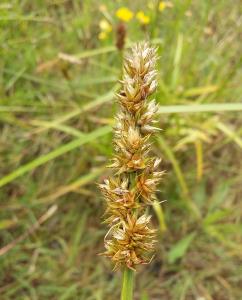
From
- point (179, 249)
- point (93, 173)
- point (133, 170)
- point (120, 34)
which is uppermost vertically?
point (120, 34)

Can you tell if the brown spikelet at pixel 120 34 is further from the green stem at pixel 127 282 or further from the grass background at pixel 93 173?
the green stem at pixel 127 282

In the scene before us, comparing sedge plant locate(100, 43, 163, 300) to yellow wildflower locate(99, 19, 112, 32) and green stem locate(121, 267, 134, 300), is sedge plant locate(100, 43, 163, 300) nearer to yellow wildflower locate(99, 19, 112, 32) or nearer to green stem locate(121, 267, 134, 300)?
green stem locate(121, 267, 134, 300)

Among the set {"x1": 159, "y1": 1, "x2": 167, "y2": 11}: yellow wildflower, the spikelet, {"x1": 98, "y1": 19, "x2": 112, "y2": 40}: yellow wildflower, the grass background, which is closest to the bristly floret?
the spikelet

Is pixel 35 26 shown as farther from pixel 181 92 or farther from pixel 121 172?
pixel 121 172

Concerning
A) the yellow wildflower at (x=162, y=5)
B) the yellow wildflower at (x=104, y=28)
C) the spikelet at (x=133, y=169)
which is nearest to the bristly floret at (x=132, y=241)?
the spikelet at (x=133, y=169)

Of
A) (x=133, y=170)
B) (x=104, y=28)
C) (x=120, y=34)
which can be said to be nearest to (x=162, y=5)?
(x=104, y=28)

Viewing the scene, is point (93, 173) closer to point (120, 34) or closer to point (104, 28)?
point (120, 34)

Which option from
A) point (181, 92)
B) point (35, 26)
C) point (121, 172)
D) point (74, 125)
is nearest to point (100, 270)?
point (74, 125)
